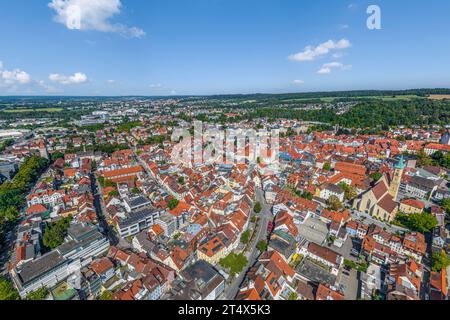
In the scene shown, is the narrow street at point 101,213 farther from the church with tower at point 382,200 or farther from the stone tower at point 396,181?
the stone tower at point 396,181

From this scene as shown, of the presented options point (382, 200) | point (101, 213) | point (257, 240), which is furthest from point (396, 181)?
point (101, 213)

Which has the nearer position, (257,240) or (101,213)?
(257,240)

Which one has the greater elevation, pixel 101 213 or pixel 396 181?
pixel 396 181

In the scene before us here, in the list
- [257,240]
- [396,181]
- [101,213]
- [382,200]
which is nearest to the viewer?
[257,240]

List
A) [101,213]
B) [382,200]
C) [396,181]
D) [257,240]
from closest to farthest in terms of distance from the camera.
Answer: [257,240] → [382,200] → [396,181] → [101,213]

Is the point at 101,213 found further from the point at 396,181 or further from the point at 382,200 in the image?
the point at 396,181

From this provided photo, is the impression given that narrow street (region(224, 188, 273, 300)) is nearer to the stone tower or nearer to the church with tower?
the church with tower

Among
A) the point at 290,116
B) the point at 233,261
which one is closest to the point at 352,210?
the point at 233,261

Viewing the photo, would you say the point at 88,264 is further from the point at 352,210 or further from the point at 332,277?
the point at 352,210
